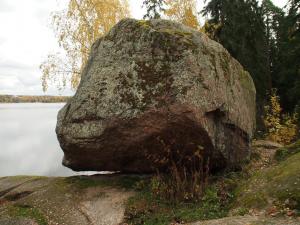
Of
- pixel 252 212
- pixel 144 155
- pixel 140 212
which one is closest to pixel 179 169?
pixel 144 155

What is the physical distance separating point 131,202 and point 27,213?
2.49m

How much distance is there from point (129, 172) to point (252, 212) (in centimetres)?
416

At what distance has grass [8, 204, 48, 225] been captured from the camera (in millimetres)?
8241

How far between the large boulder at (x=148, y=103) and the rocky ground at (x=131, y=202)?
72 cm

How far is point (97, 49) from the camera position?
33.7ft

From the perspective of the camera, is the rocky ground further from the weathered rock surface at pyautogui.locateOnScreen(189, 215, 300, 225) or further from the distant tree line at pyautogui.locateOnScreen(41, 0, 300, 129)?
the distant tree line at pyautogui.locateOnScreen(41, 0, 300, 129)

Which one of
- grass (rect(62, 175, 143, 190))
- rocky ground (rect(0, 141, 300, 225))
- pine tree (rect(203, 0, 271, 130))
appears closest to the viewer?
rocky ground (rect(0, 141, 300, 225))

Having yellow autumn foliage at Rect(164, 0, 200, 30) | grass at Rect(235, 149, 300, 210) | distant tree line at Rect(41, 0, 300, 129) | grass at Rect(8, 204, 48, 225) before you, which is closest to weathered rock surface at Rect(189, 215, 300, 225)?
grass at Rect(235, 149, 300, 210)

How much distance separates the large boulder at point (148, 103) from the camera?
8.58 metres

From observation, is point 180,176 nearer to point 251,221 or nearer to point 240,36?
point 251,221

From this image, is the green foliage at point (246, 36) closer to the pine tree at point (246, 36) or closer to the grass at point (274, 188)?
the pine tree at point (246, 36)

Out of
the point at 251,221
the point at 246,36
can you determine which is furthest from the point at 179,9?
the point at 251,221

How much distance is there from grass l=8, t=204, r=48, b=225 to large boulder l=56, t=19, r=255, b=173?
170 cm

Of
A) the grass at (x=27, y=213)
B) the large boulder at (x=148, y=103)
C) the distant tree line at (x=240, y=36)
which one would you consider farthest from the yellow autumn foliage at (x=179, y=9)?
the grass at (x=27, y=213)
